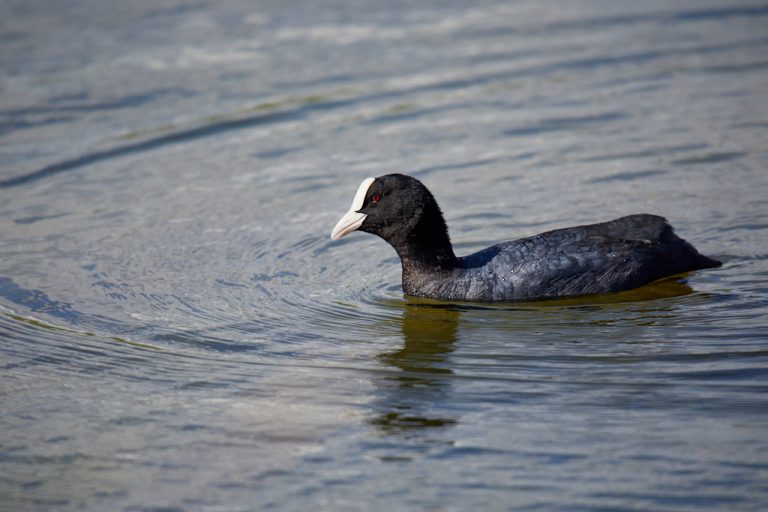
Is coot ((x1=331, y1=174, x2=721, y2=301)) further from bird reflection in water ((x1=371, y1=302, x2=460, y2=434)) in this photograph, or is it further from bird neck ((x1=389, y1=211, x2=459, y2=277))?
bird reflection in water ((x1=371, y1=302, x2=460, y2=434))

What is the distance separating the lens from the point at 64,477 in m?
4.77

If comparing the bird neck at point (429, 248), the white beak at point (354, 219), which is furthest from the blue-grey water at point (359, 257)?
the white beak at point (354, 219)

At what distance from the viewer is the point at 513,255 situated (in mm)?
7047

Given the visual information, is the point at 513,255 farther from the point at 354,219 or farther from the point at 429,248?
the point at 354,219

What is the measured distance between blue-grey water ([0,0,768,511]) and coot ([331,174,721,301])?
0.53 feet

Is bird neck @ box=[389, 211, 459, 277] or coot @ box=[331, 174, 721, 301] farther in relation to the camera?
bird neck @ box=[389, 211, 459, 277]

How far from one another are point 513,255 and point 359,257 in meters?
1.47

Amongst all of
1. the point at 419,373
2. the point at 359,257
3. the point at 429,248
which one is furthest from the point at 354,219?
the point at 419,373

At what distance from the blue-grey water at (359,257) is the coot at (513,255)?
0.16 metres

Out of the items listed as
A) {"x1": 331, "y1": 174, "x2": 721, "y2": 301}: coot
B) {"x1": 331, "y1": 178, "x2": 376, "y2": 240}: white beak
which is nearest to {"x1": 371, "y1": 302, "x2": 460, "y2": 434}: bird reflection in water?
{"x1": 331, "y1": 174, "x2": 721, "y2": 301}: coot

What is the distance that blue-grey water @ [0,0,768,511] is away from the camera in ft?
15.6

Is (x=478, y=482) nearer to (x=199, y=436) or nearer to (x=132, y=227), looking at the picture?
(x=199, y=436)

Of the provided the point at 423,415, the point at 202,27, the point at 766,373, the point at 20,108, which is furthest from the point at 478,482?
the point at 202,27

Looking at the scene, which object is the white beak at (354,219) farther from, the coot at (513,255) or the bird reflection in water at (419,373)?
the bird reflection in water at (419,373)
